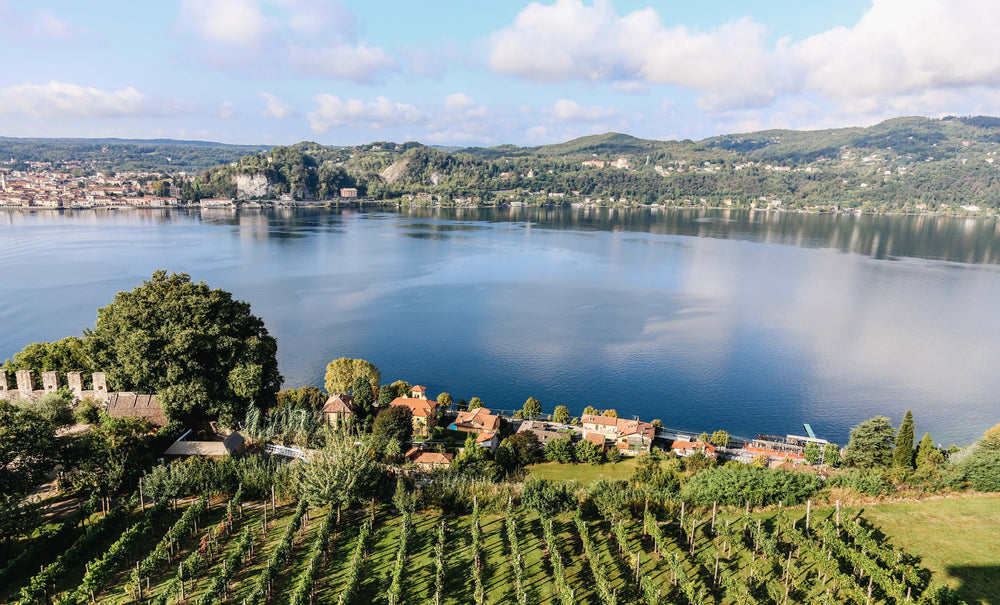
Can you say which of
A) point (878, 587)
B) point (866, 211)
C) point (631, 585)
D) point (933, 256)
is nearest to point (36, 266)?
point (631, 585)

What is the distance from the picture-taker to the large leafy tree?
52.9 feet

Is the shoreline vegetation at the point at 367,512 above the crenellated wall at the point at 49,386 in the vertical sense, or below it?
below

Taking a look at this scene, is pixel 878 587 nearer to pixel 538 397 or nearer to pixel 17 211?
pixel 538 397

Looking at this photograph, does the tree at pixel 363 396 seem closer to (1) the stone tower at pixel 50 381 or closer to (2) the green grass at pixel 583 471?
(2) the green grass at pixel 583 471

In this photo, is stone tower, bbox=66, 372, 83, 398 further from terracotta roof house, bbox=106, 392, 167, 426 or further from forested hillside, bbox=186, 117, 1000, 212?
forested hillside, bbox=186, 117, 1000, 212

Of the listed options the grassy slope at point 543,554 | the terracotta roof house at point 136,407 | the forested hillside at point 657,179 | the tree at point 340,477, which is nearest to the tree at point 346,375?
the terracotta roof house at point 136,407

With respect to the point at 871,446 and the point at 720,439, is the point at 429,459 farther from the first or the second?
the point at 871,446

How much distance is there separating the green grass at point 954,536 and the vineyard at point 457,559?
1.69ft

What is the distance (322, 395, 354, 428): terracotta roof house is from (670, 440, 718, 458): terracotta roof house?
486 inches

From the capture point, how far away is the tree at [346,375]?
25.3 metres

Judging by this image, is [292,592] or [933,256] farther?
[933,256]

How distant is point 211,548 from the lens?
10562 millimetres

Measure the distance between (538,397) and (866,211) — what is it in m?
138

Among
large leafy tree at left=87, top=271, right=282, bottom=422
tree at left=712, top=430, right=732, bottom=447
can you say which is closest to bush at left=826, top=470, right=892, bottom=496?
tree at left=712, top=430, right=732, bottom=447
